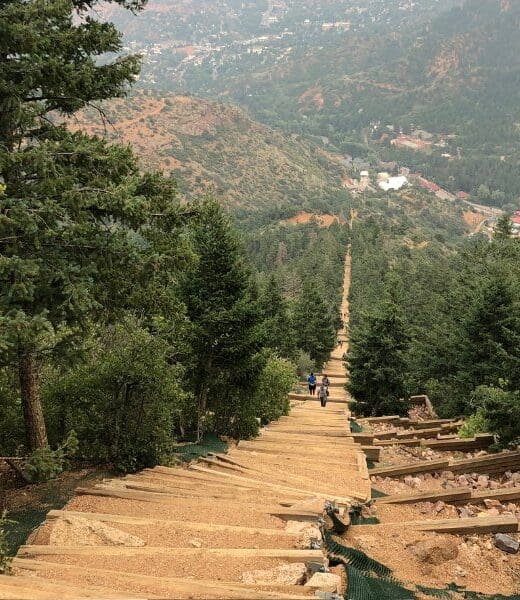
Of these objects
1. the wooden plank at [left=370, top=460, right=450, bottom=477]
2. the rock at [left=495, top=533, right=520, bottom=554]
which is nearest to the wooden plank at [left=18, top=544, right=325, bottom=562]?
the rock at [left=495, top=533, right=520, bottom=554]

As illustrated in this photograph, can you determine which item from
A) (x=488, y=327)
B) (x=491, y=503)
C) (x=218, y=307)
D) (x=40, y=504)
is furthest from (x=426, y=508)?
(x=488, y=327)

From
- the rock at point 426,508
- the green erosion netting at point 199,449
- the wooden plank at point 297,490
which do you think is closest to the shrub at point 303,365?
the green erosion netting at point 199,449

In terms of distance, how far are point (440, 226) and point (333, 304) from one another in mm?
110922

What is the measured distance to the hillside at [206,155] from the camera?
155875mm

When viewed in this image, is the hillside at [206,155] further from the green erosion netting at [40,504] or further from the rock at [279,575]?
the rock at [279,575]

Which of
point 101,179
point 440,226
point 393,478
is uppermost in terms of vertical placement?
point 440,226

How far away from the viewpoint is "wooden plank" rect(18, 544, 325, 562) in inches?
→ 205

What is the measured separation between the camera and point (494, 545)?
6.79 metres

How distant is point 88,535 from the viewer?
18.8ft

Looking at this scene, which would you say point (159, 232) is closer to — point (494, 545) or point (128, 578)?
point (128, 578)

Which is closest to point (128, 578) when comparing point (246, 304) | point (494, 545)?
point (494, 545)

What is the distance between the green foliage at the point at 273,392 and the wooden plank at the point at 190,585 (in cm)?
1212

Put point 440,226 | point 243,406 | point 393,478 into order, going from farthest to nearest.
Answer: point 440,226 → point 243,406 → point 393,478

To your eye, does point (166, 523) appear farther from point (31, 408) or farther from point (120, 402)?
point (120, 402)
